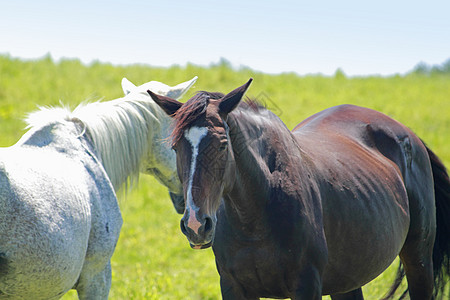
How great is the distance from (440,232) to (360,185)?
167 cm

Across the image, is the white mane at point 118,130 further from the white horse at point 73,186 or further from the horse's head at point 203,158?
the horse's head at point 203,158

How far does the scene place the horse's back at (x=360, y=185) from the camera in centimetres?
329

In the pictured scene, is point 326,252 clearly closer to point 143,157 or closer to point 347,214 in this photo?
point 347,214

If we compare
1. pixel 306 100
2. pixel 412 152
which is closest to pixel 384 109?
pixel 306 100

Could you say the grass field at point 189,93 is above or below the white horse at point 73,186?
below

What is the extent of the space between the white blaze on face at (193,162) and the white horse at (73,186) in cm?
90

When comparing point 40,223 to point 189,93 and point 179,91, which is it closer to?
point 179,91

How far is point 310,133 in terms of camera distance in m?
3.95

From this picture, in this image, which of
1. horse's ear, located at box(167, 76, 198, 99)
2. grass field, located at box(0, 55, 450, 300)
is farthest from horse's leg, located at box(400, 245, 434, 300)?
horse's ear, located at box(167, 76, 198, 99)

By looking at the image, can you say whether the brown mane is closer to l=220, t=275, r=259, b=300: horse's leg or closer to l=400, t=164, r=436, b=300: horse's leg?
l=220, t=275, r=259, b=300: horse's leg

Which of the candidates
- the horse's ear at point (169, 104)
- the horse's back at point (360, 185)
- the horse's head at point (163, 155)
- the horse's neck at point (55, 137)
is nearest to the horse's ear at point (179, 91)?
the horse's head at point (163, 155)

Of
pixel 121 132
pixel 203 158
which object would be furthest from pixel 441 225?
pixel 203 158

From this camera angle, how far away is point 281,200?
2906 mm

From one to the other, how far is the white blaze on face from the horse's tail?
303 cm
